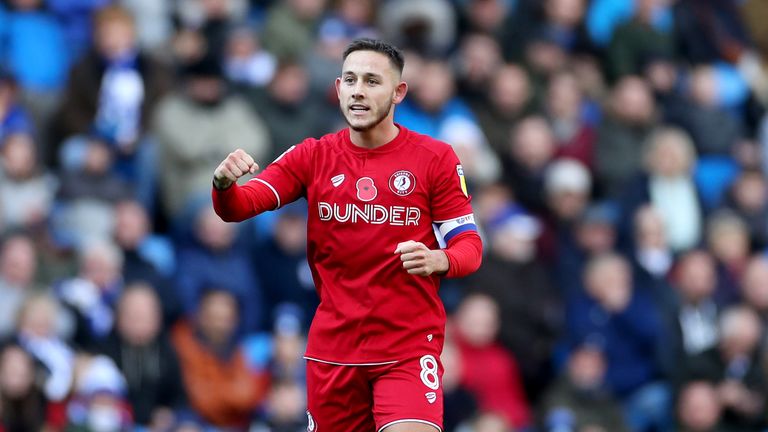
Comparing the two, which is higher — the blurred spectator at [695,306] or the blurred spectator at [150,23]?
the blurred spectator at [150,23]

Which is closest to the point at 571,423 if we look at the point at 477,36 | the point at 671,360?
the point at 671,360

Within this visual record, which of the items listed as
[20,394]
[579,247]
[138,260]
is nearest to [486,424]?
[579,247]

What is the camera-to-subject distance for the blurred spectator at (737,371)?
13734 millimetres

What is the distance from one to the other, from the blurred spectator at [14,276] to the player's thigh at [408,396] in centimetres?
472

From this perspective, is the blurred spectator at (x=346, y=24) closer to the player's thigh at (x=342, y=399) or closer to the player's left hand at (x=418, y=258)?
the player's thigh at (x=342, y=399)

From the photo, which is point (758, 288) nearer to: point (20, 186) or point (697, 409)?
point (697, 409)

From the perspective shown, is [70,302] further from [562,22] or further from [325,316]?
[562,22]

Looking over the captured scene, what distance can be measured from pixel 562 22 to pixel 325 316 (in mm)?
9444

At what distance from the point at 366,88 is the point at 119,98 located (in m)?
6.26

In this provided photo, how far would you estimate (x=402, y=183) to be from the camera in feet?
25.8

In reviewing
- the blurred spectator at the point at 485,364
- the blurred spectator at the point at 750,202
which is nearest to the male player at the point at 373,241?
the blurred spectator at the point at 485,364

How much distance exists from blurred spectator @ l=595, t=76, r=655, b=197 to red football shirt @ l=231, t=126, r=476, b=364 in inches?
292

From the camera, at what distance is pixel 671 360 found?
13.9 metres

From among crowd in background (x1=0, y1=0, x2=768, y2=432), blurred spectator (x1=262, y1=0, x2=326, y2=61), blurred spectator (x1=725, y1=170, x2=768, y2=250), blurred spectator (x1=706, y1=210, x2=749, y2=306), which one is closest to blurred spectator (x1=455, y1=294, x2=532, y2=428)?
crowd in background (x1=0, y1=0, x2=768, y2=432)
